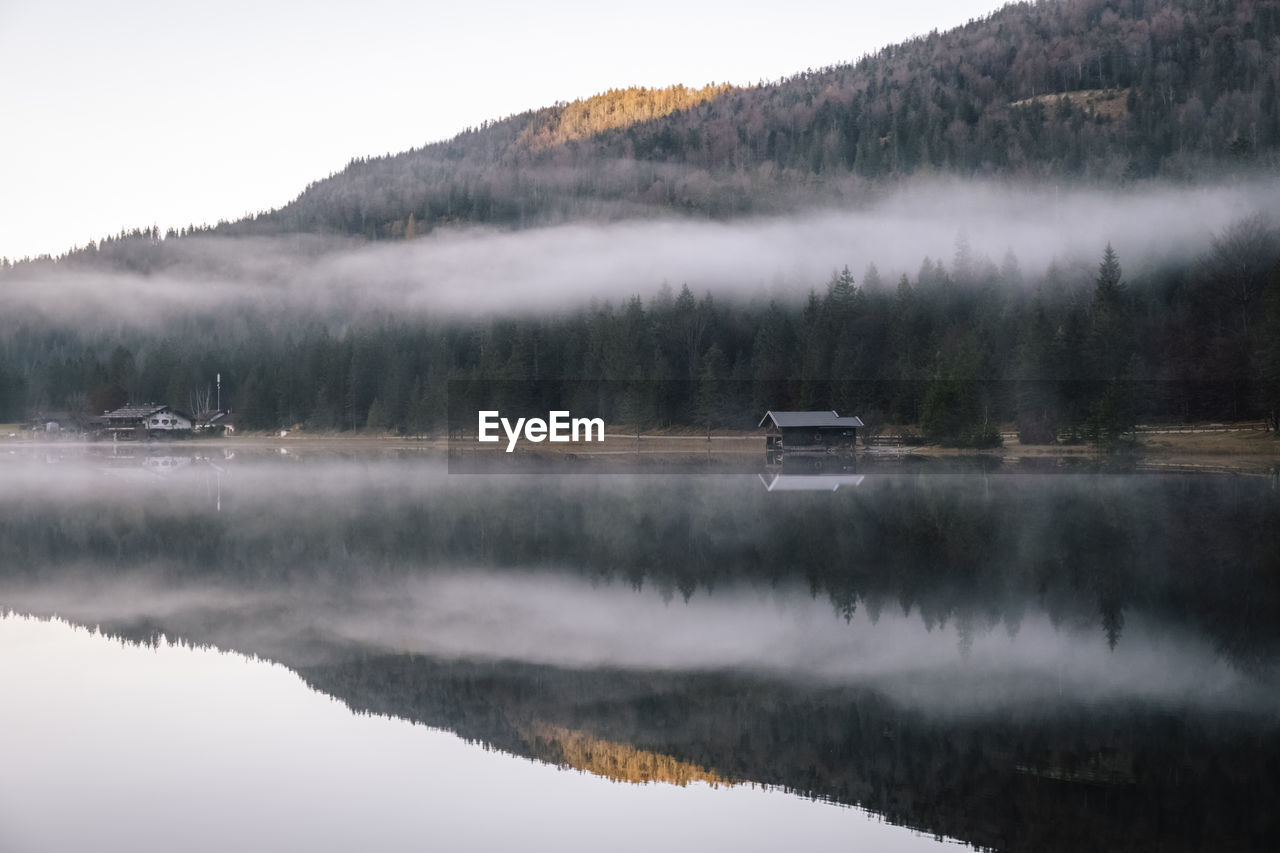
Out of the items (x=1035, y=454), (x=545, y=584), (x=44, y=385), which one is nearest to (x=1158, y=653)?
(x=545, y=584)

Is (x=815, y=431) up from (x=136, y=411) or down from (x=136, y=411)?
down

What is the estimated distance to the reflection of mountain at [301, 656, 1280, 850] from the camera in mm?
10352

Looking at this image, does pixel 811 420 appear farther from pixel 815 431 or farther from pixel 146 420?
pixel 146 420

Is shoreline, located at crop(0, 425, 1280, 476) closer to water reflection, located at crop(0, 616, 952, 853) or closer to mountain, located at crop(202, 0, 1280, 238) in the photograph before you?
water reflection, located at crop(0, 616, 952, 853)

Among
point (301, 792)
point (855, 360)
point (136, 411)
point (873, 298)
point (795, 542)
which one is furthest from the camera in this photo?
point (136, 411)

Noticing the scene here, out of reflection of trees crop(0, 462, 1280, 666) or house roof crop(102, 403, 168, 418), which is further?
house roof crop(102, 403, 168, 418)

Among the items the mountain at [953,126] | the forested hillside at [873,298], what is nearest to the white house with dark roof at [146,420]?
the forested hillside at [873,298]

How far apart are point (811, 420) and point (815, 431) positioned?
0.82 m

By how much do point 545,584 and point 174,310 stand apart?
7773 inches

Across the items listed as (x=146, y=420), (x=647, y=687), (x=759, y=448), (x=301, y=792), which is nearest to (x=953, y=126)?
(x=759, y=448)

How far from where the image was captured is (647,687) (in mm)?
14977

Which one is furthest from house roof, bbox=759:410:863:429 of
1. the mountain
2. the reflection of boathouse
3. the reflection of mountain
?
the mountain

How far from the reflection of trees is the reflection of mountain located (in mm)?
4434

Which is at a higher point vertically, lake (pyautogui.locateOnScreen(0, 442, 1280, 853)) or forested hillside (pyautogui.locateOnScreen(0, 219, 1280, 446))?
forested hillside (pyautogui.locateOnScreen(0, 219, 1280, 446))
